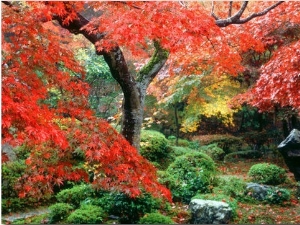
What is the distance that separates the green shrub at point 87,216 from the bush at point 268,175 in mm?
4306

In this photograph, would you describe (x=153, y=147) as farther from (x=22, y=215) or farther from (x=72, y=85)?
(x=72, y=85)

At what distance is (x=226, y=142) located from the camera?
501 inches

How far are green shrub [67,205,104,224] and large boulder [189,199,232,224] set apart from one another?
145 centimetres

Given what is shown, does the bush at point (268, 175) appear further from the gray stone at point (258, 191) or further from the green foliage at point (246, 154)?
the green foliage at point (246, 154)

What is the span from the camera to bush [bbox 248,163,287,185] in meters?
7.88

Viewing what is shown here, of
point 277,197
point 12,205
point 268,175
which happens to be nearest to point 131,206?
point 12,205

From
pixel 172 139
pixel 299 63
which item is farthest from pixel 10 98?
pixel 172 139

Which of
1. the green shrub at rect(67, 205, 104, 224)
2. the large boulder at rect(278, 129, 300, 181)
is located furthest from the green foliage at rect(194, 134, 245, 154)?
the green shrub at rect(67, 205, 104, 224)

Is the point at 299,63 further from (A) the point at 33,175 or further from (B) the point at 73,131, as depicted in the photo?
(A) the point at 33,175

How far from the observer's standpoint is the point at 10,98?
3.31 meters

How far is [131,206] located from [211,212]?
122 cm

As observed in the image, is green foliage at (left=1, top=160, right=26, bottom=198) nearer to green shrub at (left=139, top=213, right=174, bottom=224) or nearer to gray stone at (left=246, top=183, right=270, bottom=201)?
green shrub at (left=139, top=213, right=174, bottom=224)

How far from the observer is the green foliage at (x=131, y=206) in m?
5.15

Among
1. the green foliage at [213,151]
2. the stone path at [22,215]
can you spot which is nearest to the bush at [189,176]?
the stone path at [22,215]
